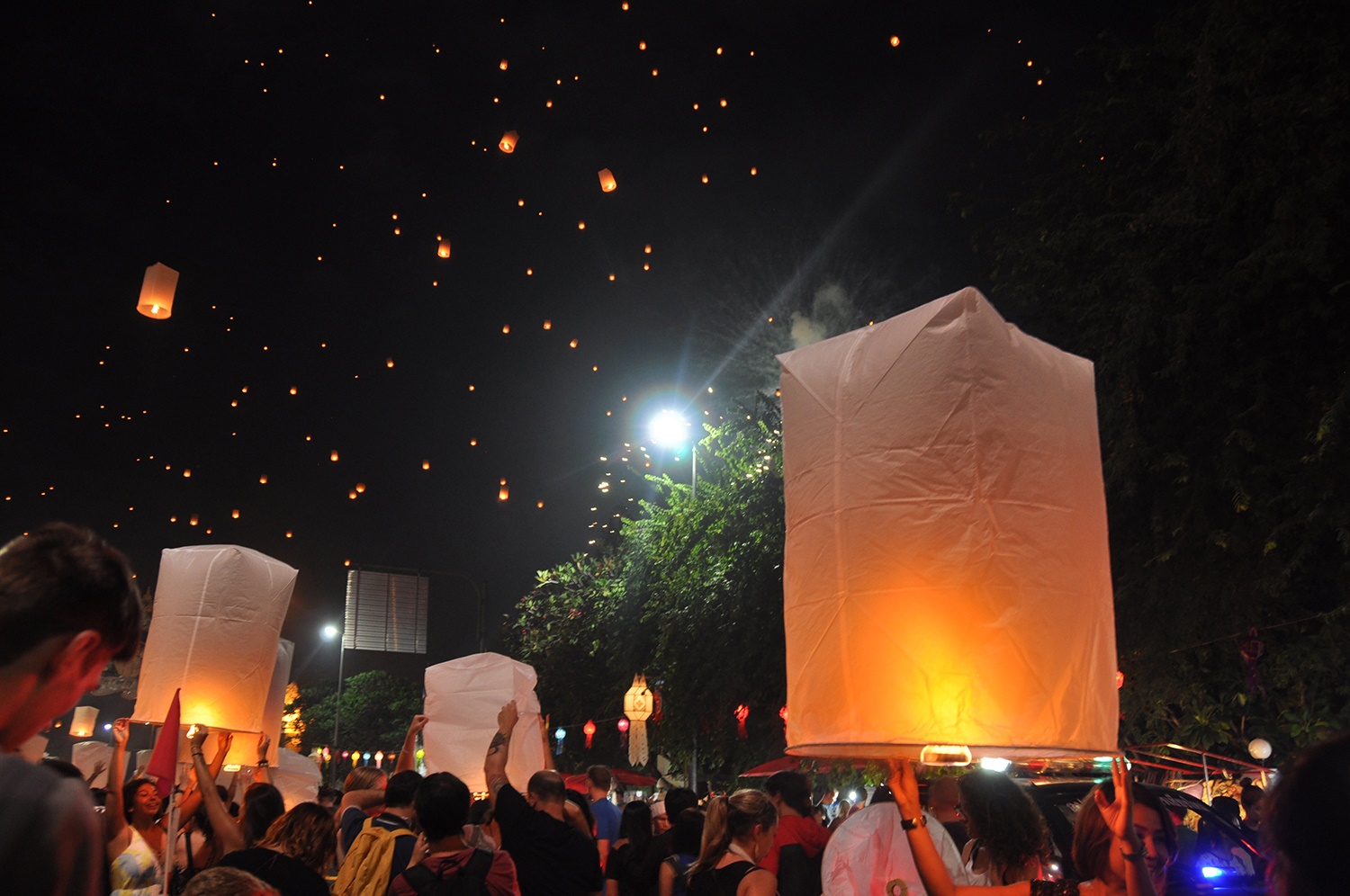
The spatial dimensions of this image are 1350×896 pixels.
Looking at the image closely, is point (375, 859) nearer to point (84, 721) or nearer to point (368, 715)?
point (84, 721)

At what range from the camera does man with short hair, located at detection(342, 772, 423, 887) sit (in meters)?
5.70

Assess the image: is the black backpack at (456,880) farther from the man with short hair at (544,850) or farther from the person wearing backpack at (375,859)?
the man with short hair at (544,850)

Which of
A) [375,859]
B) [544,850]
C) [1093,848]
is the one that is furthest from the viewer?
[544,850]

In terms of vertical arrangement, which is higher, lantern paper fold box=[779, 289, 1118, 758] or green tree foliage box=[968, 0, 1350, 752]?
green tree foliage box=[968, 0, 1350, 752]

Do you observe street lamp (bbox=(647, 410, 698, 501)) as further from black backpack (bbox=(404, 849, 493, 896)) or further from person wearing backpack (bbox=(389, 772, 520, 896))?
black backpack (bbox=(404, 849, 493, 896))

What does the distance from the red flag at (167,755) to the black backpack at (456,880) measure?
1.78m

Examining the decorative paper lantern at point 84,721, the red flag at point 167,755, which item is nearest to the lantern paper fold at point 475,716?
the red flag at point 167,755

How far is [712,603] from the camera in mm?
19484

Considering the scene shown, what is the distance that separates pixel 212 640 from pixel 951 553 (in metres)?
6.08

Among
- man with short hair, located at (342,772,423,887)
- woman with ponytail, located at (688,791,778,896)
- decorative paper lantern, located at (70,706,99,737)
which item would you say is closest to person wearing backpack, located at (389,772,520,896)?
man with short hair, located at (342,772,423,887)

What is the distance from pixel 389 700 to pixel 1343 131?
70.8m

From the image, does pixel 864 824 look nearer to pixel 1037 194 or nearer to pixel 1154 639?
pixel 1154 639

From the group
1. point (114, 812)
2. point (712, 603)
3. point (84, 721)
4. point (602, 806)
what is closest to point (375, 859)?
point (114, 812)

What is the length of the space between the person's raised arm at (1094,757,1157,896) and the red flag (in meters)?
4.78
